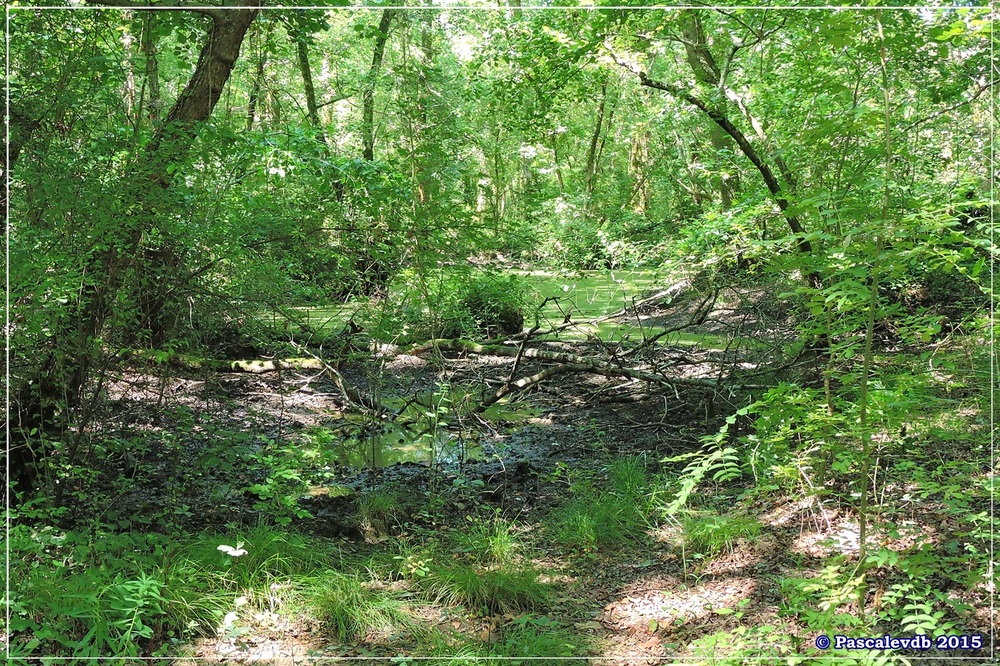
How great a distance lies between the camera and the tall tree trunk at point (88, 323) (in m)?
3.53

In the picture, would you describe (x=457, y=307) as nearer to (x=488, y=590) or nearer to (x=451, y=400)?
(x=451, y=400)

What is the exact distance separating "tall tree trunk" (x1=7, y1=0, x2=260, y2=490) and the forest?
0.02 metres

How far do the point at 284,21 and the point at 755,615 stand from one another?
4.18 m

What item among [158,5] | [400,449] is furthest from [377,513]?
[158,5]

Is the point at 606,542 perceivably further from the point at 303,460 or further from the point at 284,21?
the point at 284,21

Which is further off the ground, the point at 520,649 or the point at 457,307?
the point at 457,307

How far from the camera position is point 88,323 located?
12.0 feet

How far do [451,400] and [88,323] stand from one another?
7.05ft

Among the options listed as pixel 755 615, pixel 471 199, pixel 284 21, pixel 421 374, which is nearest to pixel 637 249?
pixel 421 374

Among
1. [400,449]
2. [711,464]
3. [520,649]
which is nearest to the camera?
[520,649]

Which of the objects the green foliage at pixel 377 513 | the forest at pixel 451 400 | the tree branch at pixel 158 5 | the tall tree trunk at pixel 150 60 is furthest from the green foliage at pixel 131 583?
the tree branch at pixel 158 5

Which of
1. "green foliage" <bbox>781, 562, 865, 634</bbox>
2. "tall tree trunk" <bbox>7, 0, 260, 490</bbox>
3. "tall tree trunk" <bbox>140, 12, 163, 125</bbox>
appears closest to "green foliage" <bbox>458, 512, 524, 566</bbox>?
"green foliage" <bbox>781, 562, 865, 634</bbox>

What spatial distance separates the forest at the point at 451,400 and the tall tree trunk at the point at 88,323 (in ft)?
0.08

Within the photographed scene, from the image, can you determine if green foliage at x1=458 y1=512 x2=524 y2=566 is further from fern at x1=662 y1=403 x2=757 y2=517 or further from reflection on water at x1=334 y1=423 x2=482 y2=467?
reflection on water at x1=334 y1=423 x2=482 y2=467
